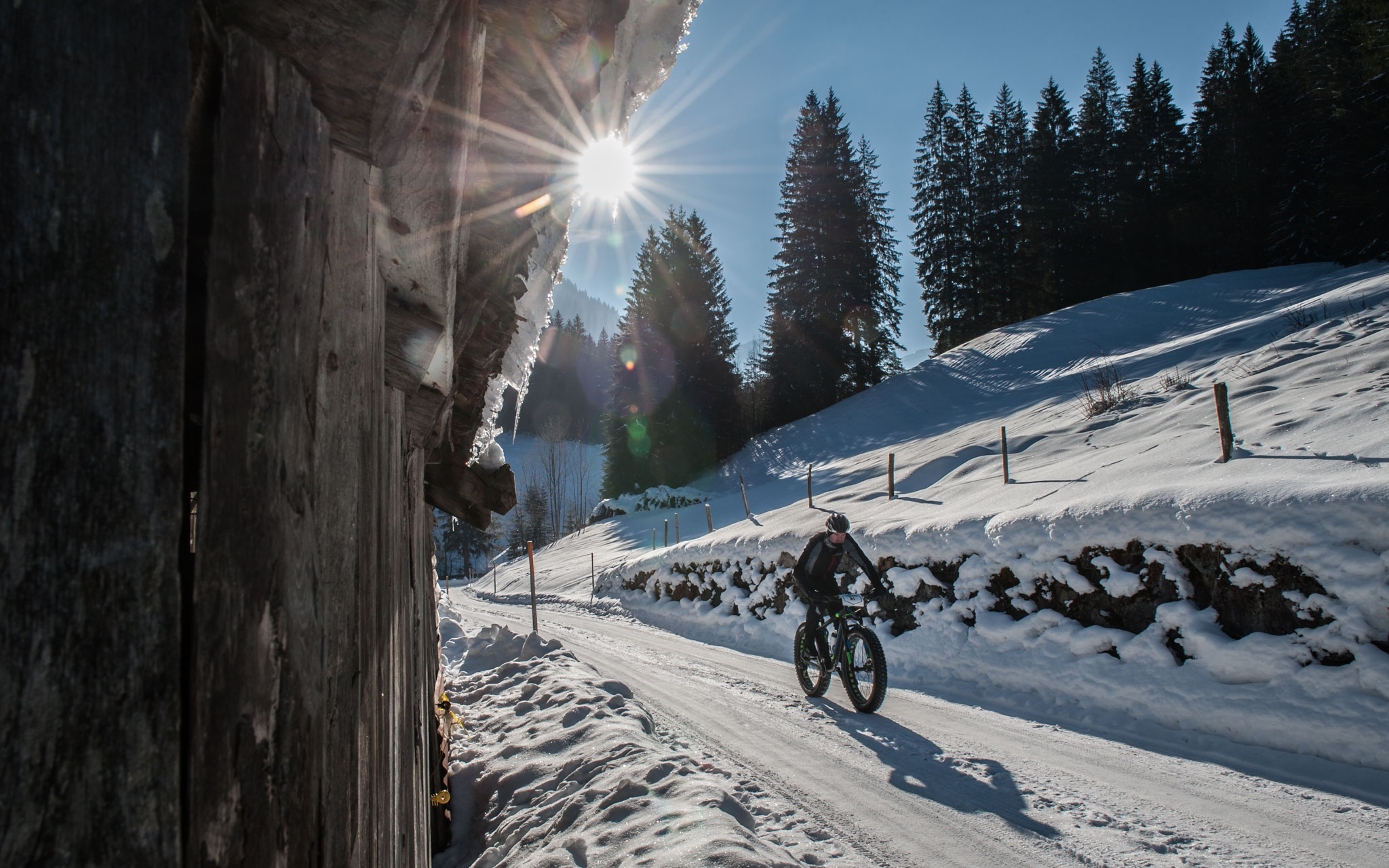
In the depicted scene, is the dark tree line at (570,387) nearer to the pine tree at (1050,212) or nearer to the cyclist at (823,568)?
the pine tree at (1050,212)

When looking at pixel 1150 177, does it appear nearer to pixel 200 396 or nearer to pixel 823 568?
pixel 823 568

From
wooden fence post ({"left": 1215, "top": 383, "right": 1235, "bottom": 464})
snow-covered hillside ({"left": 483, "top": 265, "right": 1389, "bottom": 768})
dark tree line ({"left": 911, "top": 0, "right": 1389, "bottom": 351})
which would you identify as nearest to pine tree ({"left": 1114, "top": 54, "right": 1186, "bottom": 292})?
dark tree line ({"left": 911, "top": 0, "right": 1389, "bottom": 351})

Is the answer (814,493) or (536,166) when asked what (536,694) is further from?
(814,493)

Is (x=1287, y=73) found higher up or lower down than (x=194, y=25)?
higher up

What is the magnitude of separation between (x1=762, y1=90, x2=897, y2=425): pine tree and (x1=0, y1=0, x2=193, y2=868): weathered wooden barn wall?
33350 mm

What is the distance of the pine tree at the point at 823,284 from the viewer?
33875 mm

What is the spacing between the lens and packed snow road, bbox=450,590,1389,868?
11.1 ft

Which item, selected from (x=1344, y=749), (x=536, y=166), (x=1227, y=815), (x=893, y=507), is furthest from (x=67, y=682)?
Result: (x=893, y=507)

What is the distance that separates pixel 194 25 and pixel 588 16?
76 centimetres

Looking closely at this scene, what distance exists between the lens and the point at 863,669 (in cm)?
617

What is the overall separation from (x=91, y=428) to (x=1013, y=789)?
5.00 meters

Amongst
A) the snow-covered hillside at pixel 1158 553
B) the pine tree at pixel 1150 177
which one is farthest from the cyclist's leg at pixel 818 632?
the pine tree at pixel 1150 177

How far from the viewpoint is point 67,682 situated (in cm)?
62

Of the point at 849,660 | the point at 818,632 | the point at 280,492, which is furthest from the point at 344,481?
the point at 818,632
